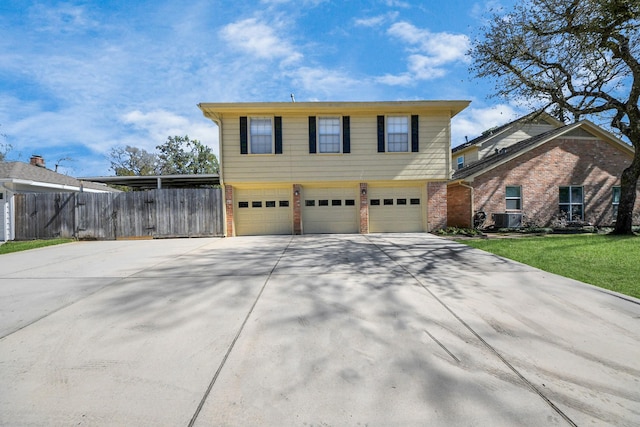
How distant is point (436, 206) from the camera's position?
12.5 m

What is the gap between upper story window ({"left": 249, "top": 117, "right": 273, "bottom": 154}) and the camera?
12172 mm

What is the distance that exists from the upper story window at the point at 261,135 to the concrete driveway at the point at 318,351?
7.91m

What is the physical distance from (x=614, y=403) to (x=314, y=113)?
11.9 meters

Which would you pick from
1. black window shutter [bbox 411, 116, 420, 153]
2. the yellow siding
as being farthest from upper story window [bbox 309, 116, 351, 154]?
black window shutter [bbox 411, 116, 420, 153]

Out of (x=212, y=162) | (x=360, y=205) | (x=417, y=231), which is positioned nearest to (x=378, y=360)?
(x=360, y=205)

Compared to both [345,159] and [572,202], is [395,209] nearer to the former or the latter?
[345,159]

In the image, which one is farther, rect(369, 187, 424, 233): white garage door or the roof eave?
rect(369, 187, 424, 233): white garage door

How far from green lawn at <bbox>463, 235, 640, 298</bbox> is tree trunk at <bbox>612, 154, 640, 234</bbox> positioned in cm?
204

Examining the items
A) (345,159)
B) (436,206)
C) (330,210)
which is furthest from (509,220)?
(330,210)

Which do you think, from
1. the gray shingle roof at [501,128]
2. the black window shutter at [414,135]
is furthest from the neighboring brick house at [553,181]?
the black window shutter at [414,135]

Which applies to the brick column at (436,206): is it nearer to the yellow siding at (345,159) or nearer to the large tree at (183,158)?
the yellow siding at (345,159)

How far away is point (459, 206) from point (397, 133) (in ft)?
A: 16.3

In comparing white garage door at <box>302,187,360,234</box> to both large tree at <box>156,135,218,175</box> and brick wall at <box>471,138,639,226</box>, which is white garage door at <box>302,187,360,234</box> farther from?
large tree at <box>156,135,218,175</box>

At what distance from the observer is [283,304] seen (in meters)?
3.94
